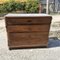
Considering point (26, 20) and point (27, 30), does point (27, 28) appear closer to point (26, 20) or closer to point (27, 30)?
point (27, 30)

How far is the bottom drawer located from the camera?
25.7ft

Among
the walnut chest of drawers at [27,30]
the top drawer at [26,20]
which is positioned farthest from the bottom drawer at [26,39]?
the top drawer at [26,20]

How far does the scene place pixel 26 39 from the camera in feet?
25.9

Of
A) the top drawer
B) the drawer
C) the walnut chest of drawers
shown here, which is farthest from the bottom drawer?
the top drawer

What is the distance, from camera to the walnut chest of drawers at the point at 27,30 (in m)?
7.68

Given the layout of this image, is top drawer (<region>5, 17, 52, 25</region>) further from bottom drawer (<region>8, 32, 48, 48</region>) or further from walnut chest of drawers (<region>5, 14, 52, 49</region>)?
bottom drawer (<region>8, 32, 48, 48</region>)

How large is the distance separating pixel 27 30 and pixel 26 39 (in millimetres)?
276

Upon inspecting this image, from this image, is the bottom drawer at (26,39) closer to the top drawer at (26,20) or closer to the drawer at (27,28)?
the drawer at (27,28)

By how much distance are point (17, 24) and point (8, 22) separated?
0.27 meters

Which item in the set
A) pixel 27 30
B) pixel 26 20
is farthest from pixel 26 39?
pixel 26 20

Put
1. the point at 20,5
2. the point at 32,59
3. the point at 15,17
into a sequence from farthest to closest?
the point at 20,5
the point at 15,17
the point at 32,59

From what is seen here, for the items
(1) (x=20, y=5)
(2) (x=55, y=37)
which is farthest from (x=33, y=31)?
(1) (x=20, y=5)

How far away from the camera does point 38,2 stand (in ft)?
68.1

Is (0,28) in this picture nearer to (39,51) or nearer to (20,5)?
(39,51)
